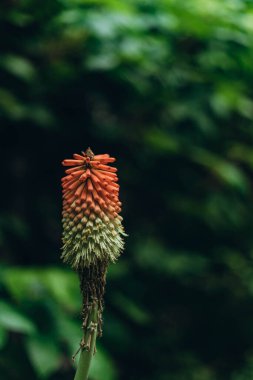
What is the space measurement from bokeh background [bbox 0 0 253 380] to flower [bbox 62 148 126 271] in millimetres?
1347

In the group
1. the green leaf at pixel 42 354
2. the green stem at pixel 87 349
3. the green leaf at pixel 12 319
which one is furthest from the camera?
the green leaf at pixel 42 354

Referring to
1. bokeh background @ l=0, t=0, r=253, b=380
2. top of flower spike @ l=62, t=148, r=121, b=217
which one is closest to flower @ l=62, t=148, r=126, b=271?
top of flower spike @ l=62, t=148, r=121, b=217

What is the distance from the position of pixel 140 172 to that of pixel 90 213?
338 cm

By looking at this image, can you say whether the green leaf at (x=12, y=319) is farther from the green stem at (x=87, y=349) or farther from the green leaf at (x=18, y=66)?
the green leaf at (x=18, y=66)

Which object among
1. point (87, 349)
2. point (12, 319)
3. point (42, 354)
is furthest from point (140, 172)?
point (87, 349)

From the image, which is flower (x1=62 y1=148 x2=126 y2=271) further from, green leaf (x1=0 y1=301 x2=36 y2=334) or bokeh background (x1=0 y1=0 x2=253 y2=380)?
bokeh background (x1=0 y1=0 x2=253 y2=380)

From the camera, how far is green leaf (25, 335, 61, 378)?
2.71 meters

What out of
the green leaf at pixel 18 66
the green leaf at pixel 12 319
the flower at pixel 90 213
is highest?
the green leaf at pixel 18 66

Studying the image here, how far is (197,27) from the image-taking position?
3299 mm

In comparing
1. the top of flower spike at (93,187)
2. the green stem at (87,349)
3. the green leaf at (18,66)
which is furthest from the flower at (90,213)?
the green leaf at (18,66)

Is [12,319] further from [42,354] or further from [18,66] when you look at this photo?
[18,66]

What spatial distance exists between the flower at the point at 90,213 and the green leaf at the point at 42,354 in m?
1.41

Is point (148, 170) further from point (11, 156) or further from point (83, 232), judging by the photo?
point (83, 232)

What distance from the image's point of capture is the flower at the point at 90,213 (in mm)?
1379
